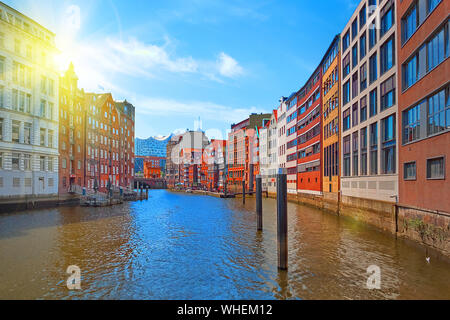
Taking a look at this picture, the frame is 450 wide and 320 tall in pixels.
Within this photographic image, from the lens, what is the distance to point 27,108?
134ft

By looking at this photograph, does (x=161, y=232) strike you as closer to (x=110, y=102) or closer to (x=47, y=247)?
(x=47, y=247)

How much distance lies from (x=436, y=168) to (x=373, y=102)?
13.2 m

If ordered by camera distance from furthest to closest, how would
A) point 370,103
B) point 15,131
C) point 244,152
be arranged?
point 244,152, point 15,131, point 370,103

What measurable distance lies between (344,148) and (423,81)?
18.8 metres

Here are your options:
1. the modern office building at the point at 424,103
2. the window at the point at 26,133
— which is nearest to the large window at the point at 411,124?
the modern office building at the point at 424,103

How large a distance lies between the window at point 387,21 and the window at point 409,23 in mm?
3124

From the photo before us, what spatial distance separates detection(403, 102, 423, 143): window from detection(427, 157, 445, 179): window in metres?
2.49

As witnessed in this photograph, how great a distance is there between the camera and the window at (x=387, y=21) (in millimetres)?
24569

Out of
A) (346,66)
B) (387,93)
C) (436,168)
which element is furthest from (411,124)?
(346,66)

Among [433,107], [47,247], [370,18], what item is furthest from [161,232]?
[370,18]

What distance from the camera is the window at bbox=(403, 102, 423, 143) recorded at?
1928 cm

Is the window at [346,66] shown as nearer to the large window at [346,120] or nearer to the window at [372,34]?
the large window at [346,120]

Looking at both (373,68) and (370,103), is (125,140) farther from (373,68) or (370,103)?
(373,68)

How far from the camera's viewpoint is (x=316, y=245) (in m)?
19.1
